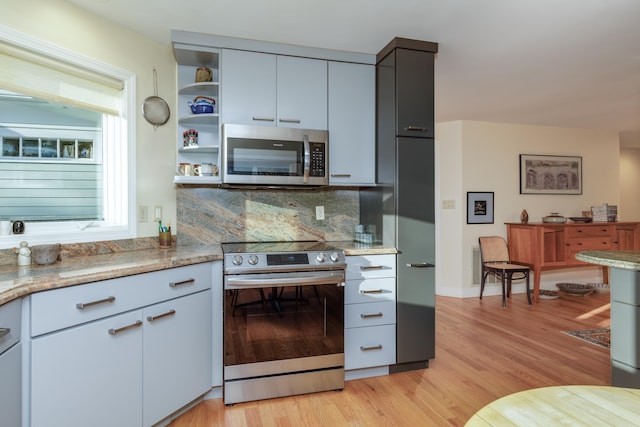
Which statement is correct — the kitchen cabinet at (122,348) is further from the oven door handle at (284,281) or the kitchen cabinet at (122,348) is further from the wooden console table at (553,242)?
the wooden console table at (553,242)

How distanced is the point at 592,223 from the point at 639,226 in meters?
0.98

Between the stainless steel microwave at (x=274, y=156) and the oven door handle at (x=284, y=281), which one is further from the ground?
the stainless steel microwave at (x=274, y=156)

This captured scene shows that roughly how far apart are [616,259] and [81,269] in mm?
2666

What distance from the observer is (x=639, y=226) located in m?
5.03

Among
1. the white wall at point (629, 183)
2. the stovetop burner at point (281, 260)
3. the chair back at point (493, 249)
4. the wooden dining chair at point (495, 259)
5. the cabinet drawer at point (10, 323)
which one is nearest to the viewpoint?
the cabinet drawer at point (10, 323)

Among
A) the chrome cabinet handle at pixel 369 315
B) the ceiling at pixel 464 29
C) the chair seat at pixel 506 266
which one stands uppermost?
the ceiling at pixel 464 29

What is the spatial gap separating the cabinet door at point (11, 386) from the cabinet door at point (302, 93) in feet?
6.38

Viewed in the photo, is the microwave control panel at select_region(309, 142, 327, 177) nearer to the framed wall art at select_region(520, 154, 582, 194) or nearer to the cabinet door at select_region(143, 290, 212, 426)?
the cabinet door at select_region(143, 290, 212, 426)

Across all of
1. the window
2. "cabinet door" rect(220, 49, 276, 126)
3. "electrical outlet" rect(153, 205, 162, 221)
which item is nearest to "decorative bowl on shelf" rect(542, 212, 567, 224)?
"cabinet door" rect(220, 49, 276, 126)

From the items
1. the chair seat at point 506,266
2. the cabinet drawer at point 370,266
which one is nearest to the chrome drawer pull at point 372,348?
the cabinet drawer at point 370,266

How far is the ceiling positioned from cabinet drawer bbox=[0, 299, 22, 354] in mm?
1762

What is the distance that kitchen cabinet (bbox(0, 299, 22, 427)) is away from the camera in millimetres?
1223

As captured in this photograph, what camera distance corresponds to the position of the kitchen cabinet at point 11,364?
1.22 meters

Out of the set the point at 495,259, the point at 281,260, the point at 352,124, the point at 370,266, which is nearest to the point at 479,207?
the point at 495,259
